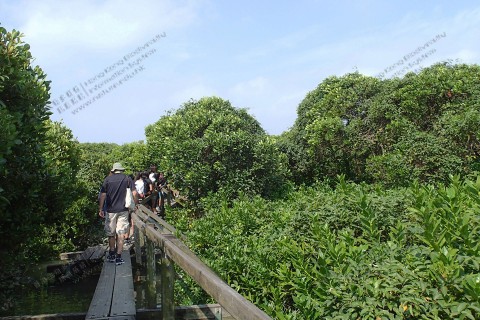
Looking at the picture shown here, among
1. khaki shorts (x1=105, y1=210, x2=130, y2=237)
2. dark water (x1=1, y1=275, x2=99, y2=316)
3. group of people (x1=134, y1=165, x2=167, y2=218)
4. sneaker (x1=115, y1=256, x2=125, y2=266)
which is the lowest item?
dark water (x1=1, y1=275, x2=99, y2=316)

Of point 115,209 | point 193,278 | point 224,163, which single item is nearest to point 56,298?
point 115,209

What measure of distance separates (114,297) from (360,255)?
3.22 meters

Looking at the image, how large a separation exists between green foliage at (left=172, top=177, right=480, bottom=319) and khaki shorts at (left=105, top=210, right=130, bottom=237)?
4.80 ft

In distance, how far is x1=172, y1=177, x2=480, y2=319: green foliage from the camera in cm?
331

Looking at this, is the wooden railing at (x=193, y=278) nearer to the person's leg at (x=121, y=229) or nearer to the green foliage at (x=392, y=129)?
the person's leg at (x=121, y=229)

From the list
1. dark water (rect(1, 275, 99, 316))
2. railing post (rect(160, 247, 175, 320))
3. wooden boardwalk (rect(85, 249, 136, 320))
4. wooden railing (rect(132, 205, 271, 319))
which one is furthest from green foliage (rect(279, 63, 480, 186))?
railing post (rect(160, 247, 175, 320))

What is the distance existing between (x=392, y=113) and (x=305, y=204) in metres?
7.81

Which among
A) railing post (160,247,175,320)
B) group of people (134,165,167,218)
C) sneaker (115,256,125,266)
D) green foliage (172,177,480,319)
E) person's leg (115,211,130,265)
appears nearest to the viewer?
green foliage (172,177,480,319)

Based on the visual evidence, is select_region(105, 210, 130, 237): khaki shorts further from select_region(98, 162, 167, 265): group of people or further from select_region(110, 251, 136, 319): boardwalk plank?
select_region(110, 251, 136, 319): boardwalk plank

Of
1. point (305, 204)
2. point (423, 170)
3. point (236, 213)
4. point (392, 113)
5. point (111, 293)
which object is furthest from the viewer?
point (392, 113)

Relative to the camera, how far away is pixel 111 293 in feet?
19.6

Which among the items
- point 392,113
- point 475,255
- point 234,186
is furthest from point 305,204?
point 392,113

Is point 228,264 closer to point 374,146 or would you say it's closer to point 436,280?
point 436,280

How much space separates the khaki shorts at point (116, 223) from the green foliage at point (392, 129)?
6706 millimetres
